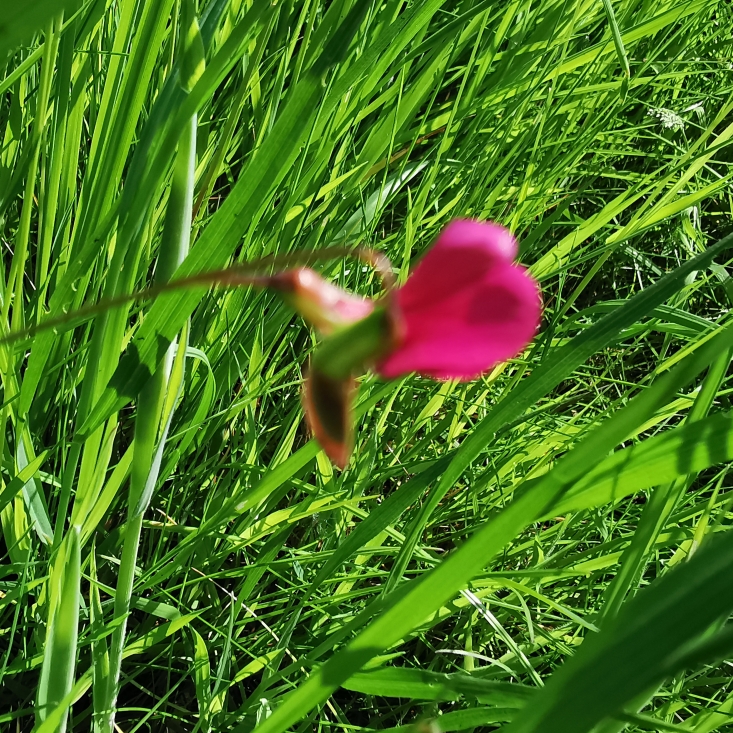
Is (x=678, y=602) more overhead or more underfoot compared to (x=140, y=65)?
more underfoot

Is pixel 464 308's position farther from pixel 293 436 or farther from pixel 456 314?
pixel 293 436

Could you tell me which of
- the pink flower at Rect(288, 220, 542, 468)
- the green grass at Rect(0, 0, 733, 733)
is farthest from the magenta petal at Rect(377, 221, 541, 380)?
the green grass at Rect(0, 0, 733, 733)

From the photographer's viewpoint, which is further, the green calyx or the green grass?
the green grass

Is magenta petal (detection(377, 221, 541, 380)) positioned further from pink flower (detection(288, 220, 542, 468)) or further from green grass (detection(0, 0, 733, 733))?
green grass (detection(0, 0, 733, 733))

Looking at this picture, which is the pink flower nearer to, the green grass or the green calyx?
the green calyx

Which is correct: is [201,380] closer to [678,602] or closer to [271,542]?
[271,542]

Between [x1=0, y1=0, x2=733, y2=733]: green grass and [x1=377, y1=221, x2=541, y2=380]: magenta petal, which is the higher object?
[x1=0, y1=0, x2=733, y2=733]: green grass

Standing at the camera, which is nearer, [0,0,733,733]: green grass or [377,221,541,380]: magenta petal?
[377,221,541,380]: magenta petal

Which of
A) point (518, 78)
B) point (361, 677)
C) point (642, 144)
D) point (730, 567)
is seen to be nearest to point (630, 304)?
point (730, 567)
